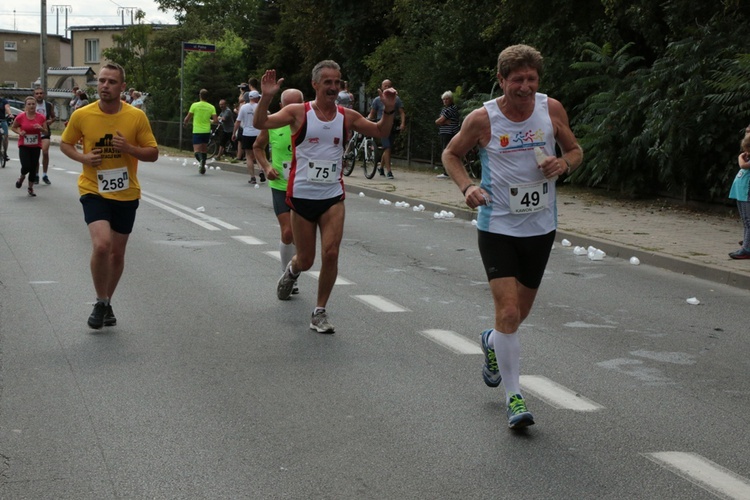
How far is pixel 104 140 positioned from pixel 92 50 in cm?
10934

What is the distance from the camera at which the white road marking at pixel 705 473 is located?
16.2 feet

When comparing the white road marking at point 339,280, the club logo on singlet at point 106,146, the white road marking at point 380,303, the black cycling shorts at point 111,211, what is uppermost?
the club logo on singlet at point 106,146

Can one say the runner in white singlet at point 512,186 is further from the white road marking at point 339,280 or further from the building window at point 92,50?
the building window at point 92,50

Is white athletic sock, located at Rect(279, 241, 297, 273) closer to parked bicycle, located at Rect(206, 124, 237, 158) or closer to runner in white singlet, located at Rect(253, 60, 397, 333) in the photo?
runner in white singlet, located at Rect(253, 60, 397, 333)

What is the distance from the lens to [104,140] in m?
8.39

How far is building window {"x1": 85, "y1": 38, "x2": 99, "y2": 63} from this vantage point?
370 ft

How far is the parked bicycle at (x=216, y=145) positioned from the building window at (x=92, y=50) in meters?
83.3

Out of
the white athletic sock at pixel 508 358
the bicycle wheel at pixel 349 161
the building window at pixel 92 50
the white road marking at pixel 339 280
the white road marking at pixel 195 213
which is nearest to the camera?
the white athletic sock at pixel 508 358

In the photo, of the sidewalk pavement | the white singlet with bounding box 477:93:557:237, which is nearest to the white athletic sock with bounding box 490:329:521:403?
the white singlet with bounding box 477:93:557:237

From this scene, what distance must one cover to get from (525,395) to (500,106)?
1.60 m

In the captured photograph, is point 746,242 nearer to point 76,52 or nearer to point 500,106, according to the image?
point 500,106

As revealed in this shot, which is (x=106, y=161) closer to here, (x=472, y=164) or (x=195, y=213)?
(x=195, y=213)

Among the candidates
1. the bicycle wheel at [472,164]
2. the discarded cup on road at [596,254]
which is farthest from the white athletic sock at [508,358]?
the bicycle wheel at [472,164]

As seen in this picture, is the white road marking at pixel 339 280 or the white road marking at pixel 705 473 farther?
the white road marking at pixel 339 280
